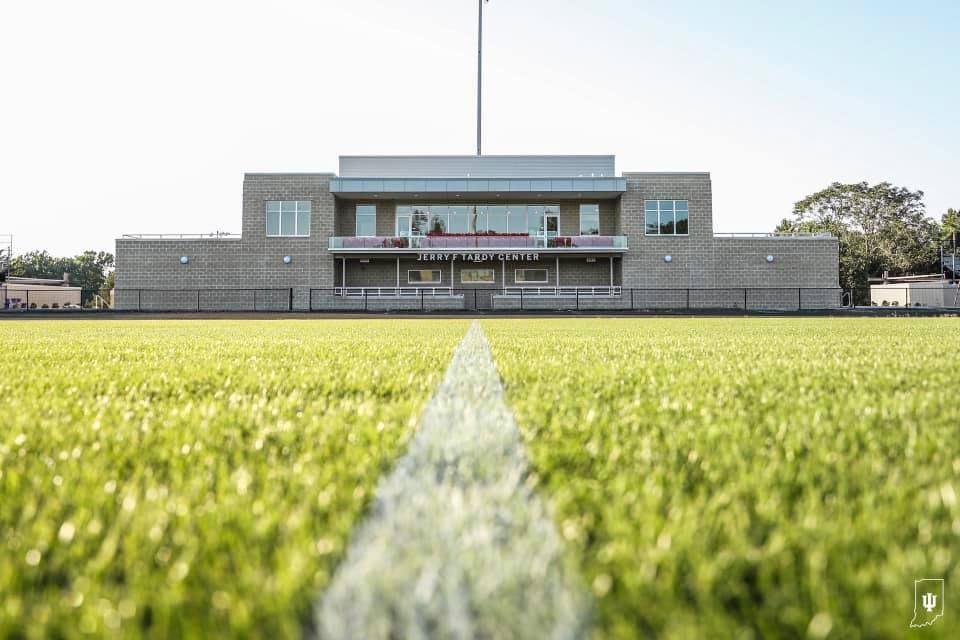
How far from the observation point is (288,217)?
3534 centimetres

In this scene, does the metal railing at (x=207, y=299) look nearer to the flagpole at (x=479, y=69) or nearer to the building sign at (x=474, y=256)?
the building sign at (x=474, y=256)

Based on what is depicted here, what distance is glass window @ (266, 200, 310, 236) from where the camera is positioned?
3519 centimetres

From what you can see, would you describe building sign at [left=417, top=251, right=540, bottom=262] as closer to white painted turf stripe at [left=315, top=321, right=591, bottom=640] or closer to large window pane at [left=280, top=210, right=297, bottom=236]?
large window pane at [left=280, top=210, right=297, bottom=236]

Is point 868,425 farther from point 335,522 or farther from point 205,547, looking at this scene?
point 205,547

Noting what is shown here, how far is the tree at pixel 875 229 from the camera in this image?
204 feet

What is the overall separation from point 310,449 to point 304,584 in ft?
2.46

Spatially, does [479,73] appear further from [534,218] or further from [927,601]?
[927,601]

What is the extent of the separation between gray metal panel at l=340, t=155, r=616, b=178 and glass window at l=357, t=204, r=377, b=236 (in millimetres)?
1782

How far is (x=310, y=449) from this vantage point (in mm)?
1417

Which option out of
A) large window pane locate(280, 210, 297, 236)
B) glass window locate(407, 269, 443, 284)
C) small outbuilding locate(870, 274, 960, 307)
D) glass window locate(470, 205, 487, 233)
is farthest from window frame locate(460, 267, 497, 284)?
small outbuilding locate(870, 274, 960, 307)

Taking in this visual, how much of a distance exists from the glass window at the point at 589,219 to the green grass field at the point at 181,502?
1399 inches

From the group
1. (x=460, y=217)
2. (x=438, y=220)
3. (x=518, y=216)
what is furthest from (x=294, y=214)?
(x=518, y=216)

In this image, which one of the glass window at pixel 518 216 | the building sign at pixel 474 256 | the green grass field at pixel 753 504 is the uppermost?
the glass window at pixel 518 216

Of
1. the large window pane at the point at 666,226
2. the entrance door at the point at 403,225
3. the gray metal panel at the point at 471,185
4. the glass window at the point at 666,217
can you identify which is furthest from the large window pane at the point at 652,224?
the entrance door at the point at 403,225
